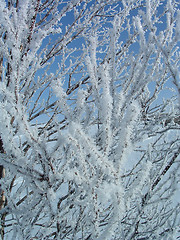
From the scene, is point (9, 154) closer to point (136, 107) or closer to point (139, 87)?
point (136, 107)

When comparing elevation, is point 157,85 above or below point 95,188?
above

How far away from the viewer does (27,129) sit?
0.93 m

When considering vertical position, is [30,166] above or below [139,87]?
below

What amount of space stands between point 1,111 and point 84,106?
0.46 metres

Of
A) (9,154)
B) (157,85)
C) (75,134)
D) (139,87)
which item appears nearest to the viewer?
(75,134)

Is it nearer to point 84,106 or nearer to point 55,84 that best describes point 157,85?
point 84,106

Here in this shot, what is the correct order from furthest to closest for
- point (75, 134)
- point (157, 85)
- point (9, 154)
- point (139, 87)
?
point (157, 85) < point (139, 87) < point (9, 154) < point (75, 134)

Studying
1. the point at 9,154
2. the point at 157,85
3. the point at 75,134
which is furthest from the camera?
the point at 157,85

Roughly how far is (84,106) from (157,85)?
2.23 feet

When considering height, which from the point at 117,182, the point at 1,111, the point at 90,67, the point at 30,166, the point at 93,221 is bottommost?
the point at 93,221

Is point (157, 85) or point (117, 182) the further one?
point (157, 85)

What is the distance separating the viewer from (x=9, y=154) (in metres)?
1.04

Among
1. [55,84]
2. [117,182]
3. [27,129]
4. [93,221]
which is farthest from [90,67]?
[93,221]

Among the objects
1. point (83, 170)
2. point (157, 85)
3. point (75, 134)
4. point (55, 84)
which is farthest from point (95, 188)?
point (157, 85)
